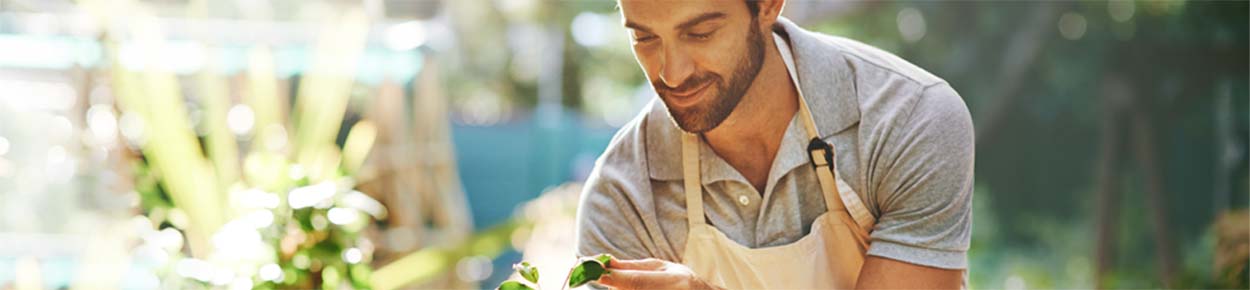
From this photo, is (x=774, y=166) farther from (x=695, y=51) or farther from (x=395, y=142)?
(x=395, y=142)

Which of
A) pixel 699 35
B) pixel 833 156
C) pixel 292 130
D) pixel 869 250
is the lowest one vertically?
pixel 869 250

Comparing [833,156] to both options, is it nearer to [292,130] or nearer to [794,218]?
[794,218]

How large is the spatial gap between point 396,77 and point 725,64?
2967 mm

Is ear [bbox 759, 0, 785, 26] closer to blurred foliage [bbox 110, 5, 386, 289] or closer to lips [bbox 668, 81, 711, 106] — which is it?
lips [bbox 668, 81, 711, 106]

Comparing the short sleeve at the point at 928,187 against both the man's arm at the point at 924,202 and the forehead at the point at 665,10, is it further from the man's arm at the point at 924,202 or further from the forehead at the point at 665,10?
the forehead at the point at 665,10

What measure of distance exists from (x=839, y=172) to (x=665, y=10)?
28 cm

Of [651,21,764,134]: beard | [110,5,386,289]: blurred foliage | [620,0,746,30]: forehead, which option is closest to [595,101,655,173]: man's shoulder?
[651,21,764,134]: beard

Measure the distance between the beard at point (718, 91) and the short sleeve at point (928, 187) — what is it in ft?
0.54

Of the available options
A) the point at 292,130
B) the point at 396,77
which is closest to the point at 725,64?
the point at 292,130

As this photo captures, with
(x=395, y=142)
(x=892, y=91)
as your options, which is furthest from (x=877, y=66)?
(x=395, y=142)

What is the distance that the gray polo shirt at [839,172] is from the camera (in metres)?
1.41

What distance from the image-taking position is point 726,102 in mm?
1389

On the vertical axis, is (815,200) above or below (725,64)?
below

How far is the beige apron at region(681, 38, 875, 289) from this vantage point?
146cm
